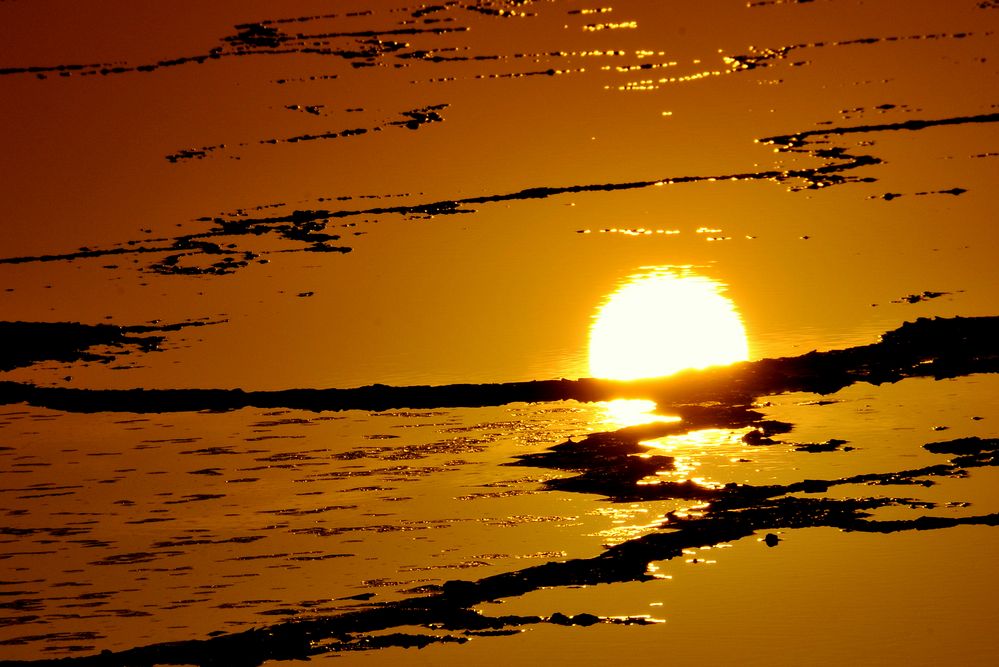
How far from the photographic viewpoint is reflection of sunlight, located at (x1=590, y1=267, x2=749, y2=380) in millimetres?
1270

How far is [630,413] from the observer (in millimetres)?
1232

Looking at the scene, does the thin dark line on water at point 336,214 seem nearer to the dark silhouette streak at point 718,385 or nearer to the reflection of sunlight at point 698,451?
the dark silhouette streak at point 718,385

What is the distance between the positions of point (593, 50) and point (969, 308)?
597 millimetres

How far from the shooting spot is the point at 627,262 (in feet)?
4.44

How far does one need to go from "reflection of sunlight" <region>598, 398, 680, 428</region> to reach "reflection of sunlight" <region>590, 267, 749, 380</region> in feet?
0.10

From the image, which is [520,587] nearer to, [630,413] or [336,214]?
[630,413]

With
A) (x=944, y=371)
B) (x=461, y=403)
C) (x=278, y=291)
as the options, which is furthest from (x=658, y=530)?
(x=278, y=291)

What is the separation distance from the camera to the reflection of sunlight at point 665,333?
1.27 m

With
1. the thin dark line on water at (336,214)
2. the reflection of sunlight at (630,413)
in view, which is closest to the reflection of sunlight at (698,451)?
the reflection of sunlight at (630,413)

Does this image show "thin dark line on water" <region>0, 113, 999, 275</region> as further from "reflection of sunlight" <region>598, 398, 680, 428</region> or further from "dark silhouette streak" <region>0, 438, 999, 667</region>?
"dark silhouette streak" <region>0, 438, 999, 667</region>

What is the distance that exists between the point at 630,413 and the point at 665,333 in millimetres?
101

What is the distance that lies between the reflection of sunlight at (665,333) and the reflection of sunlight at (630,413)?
0.10 ft

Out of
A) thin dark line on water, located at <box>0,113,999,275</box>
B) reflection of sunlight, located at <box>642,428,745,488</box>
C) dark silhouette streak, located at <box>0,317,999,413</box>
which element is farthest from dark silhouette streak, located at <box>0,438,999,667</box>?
thin dark line on water, located at <box>0,113,999,275</box>

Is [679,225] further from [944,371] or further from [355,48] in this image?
[355,48]
